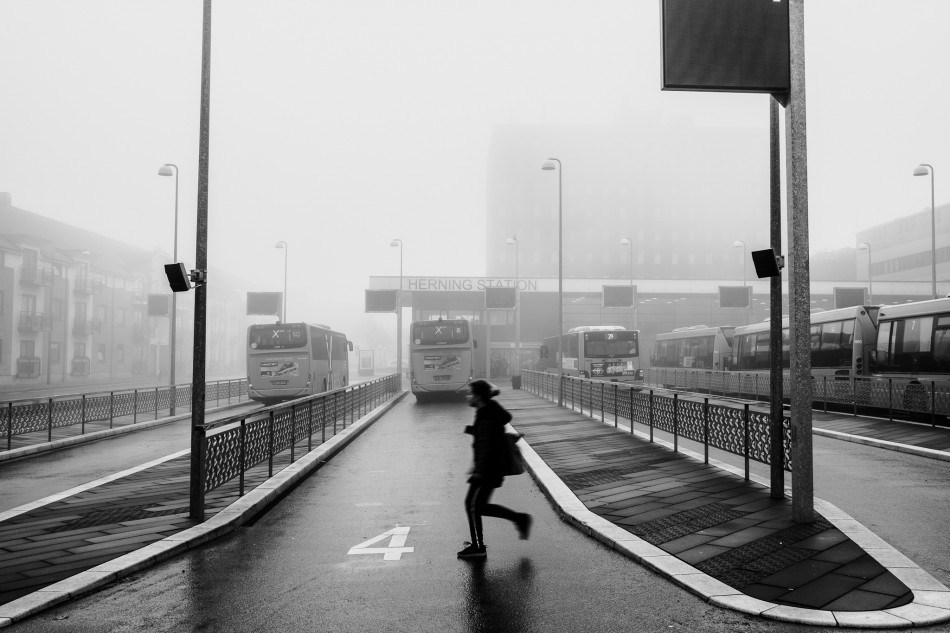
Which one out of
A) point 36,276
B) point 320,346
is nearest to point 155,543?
point 320,346

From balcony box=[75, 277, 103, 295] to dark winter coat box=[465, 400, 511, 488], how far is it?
61.0 m

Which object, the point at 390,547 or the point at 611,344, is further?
the point at 611,344

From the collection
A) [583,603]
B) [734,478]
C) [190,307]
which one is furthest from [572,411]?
[190,307]

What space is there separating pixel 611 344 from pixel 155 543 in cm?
2886

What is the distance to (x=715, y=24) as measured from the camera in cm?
704

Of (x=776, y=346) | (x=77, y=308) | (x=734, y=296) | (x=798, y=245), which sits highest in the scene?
(x=734, y=296)

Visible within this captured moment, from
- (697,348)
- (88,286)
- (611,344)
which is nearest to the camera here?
(611,344)

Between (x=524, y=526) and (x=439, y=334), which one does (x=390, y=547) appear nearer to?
(x=524, y=526)

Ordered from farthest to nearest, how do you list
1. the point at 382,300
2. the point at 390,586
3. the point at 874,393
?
the point at 382,300
the point at 874,393
the point at 390,586

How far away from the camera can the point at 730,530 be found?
260 inches

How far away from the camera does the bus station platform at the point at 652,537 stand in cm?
489

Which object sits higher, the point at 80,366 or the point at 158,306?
the point at 158,306

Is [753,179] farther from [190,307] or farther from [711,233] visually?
[190,307]

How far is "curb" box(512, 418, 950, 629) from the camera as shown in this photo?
449 cm
